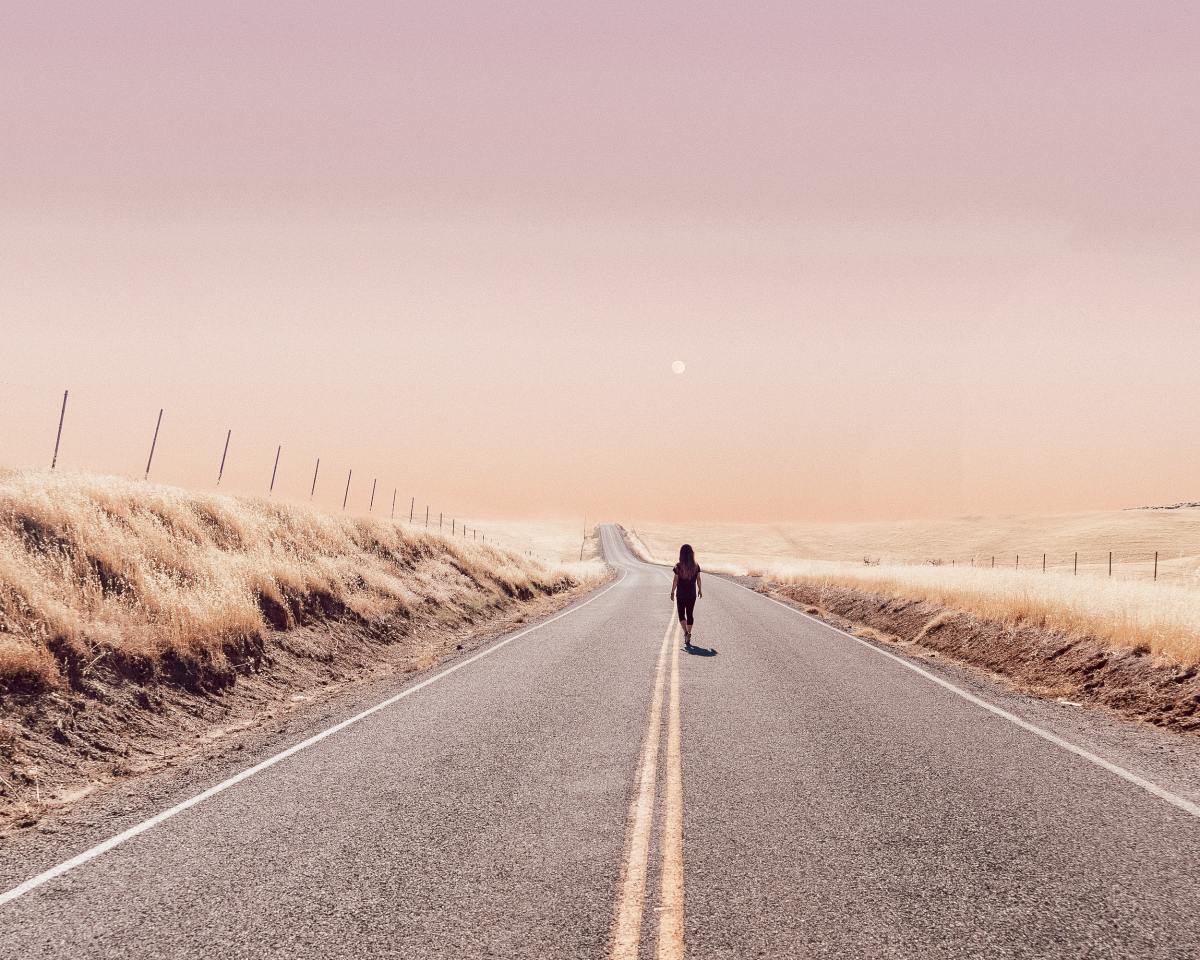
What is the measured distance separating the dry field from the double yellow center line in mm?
7382

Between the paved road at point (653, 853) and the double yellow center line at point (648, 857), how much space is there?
0.06 feet

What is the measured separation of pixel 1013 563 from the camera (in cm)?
6538

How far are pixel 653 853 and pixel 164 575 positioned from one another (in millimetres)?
Answer: 10040

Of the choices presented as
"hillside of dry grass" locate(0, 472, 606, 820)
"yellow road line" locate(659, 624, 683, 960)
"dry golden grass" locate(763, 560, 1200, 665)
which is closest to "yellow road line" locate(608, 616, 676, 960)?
"yellow road line" locate(659, 624, 683, 960)

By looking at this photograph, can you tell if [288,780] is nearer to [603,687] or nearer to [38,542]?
[603,687]

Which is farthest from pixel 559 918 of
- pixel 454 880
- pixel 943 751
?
pixel 943 751

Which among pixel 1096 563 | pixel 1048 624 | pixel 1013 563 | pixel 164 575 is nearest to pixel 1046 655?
pixel 1048 624

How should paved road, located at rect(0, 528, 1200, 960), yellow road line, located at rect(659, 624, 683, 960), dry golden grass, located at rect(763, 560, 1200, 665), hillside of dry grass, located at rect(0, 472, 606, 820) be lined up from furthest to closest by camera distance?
dry golden grass, located at rect(763, 560, 1200, 665) < hillside of dry grass, located at rect(0, 472, 606, 820) < paved road, located at rect(0, 528, 1200, 960) < yellow road line, located at rect(659, 624, 683, 960)

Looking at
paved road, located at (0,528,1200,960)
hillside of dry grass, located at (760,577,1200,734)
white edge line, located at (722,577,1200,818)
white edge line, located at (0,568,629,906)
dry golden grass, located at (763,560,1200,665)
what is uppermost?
dry golden grass, located at (763,560,1200,665)

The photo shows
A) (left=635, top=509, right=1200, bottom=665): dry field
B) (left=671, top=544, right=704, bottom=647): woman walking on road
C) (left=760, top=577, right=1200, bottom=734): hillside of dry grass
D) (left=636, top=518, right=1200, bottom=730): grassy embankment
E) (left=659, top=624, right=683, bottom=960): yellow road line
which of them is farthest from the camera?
(left=671, top=544, right=704, bottom=647): woman walking on road

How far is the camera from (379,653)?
1437cm

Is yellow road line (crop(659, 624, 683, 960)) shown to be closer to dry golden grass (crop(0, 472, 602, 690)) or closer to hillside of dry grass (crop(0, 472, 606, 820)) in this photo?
hillside of dry grass (crop(0, 472, 606, 820))

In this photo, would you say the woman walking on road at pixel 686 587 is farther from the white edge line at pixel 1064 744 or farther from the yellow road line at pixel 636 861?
the yellow road line at pixel 636 861

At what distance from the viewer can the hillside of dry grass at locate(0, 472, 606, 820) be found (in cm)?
759
